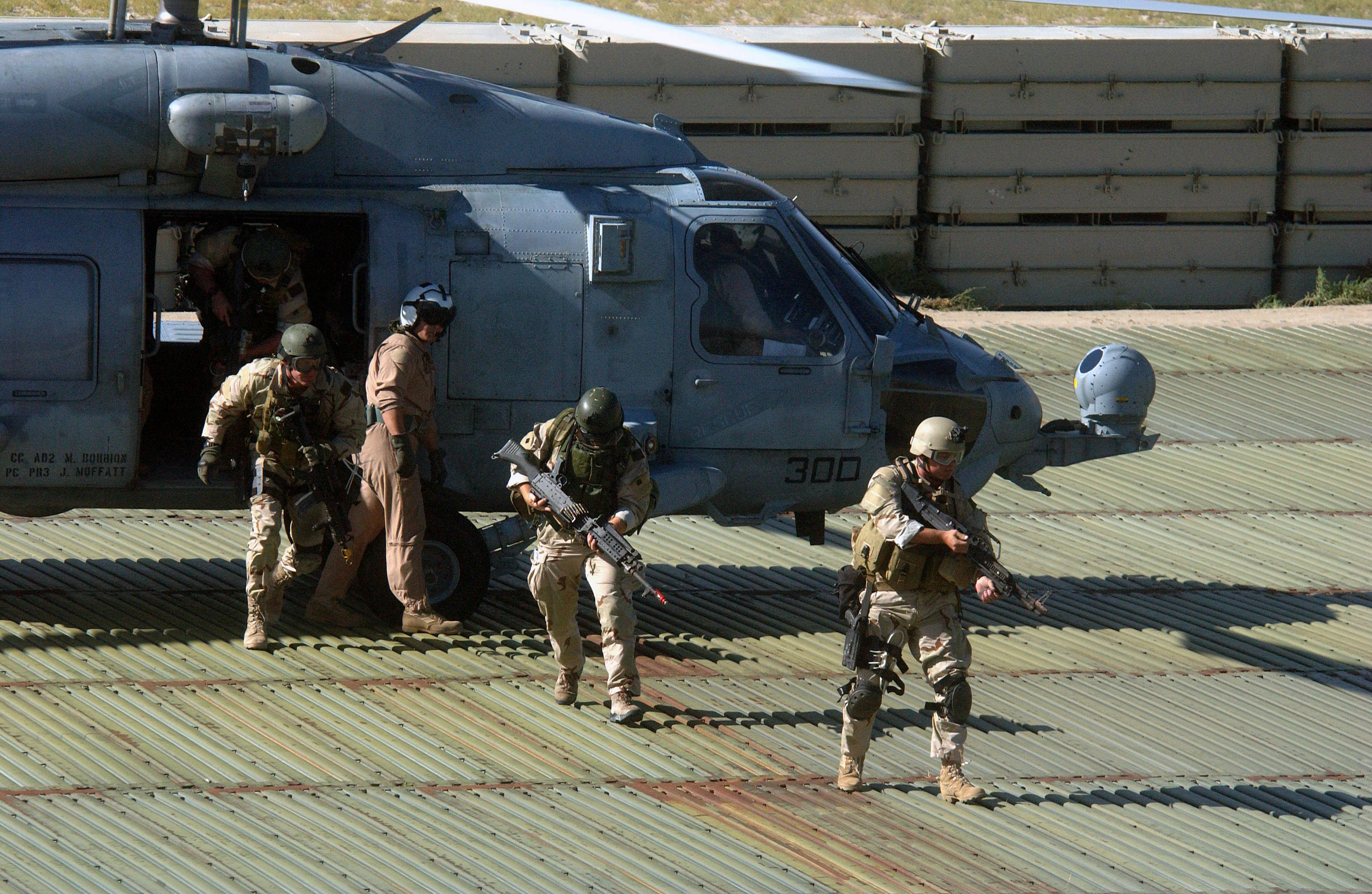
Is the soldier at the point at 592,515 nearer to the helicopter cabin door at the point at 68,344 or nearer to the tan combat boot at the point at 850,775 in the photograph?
the tan combat boot at the point at 850,775

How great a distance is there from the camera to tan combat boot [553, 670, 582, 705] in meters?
8.08

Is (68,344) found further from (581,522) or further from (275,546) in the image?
(581,522)

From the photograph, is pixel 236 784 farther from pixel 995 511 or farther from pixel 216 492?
pixel 995 511

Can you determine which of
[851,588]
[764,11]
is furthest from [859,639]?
[764,11]

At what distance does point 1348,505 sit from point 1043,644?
4051mm

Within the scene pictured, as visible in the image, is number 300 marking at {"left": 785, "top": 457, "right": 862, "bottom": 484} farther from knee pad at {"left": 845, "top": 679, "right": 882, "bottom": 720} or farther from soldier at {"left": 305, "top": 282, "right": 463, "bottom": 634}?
knee pad at {"left": 845, "top": 679, "right": 882, "bottom": 720}

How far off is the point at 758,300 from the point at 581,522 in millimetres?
2100

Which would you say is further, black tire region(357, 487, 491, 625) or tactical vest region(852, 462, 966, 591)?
black tire region(357, 487, 491, 625)

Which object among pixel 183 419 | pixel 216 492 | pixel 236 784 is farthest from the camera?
pixel 183 419

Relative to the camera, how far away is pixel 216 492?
8.84m

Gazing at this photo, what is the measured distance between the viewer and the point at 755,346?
30.2ft

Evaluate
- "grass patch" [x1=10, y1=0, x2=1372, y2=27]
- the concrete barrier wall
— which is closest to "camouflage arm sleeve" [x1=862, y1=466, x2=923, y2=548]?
the concrete barrier wall

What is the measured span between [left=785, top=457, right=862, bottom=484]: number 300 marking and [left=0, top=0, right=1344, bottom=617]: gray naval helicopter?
0.01 m

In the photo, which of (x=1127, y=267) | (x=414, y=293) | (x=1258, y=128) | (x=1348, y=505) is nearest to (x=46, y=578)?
(x=414, y=293)
